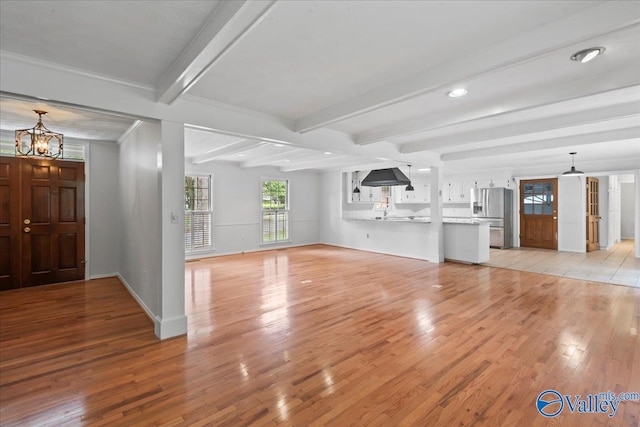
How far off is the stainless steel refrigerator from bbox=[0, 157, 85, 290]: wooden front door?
971cm

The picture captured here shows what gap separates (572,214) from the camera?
844cm

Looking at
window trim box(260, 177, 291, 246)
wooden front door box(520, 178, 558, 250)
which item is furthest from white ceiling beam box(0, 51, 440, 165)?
wooden front door box(520, 178, 558, 250)

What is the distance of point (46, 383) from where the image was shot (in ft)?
7.59

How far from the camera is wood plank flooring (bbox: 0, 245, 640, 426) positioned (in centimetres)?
199

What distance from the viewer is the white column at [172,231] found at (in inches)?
121

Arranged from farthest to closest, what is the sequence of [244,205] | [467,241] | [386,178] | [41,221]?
[244,205] → [386,178] → [467,241] → [41,221]

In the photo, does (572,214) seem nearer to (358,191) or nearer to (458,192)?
(458,192)

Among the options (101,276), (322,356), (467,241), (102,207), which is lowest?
(322,356)

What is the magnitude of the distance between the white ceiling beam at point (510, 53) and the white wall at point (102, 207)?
16.3 ft

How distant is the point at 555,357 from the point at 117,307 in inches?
196

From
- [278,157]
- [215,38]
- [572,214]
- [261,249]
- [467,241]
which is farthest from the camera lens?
[261,249]

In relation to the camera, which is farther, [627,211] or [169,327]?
[627,211]

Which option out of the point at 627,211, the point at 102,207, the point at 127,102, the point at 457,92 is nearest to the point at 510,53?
the point at 457,92

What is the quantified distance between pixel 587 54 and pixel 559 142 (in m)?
3.68
